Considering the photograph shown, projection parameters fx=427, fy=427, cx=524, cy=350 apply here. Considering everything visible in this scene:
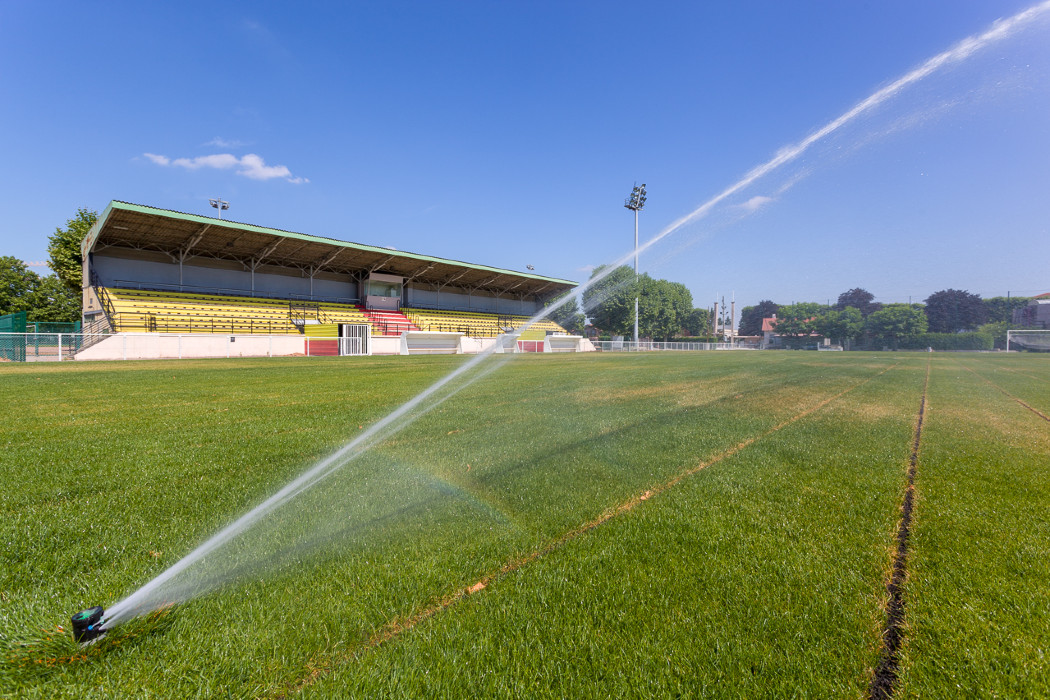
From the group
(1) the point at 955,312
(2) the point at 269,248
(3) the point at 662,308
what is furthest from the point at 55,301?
(1) the point at 955,312

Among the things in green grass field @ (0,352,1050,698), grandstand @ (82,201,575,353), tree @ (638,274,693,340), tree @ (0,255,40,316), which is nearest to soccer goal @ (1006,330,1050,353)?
tree @ (638,274,693,340)

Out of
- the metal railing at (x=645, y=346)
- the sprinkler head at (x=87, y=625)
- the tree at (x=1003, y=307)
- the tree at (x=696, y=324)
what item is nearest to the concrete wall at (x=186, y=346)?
the sprinkler head at (x=87, y=625)

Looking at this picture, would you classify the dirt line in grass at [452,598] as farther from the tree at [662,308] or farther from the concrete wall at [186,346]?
the tree at [662,308]

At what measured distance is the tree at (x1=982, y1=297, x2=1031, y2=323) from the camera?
80.6 meters

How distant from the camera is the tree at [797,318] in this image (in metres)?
88.9

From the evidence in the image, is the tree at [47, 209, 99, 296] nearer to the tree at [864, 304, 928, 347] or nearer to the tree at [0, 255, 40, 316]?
the tree at [0, 255, 40, 316]

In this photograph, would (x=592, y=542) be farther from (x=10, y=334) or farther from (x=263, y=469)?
(x=10, y=334)

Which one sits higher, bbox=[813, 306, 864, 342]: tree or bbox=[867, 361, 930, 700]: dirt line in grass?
bbox=[813, 306, 864, 342]: tree

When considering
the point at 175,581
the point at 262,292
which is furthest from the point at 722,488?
the point at 262,292

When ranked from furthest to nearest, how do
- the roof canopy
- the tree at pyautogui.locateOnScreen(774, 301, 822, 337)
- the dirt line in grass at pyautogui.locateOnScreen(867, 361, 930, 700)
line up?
the tree at pyautogui.locateOnScreen(774, 301, 822, 337)
the roof canopy
the dirt line in grass at pyautogui.locateOnScreen(867, 361, 930, 700)

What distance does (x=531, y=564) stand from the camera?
2.27 meters

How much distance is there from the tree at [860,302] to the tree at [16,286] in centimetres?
13177

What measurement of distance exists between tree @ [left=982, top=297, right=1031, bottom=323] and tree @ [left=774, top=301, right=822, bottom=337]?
89.8 ft

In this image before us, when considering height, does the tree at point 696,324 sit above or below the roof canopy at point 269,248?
below
